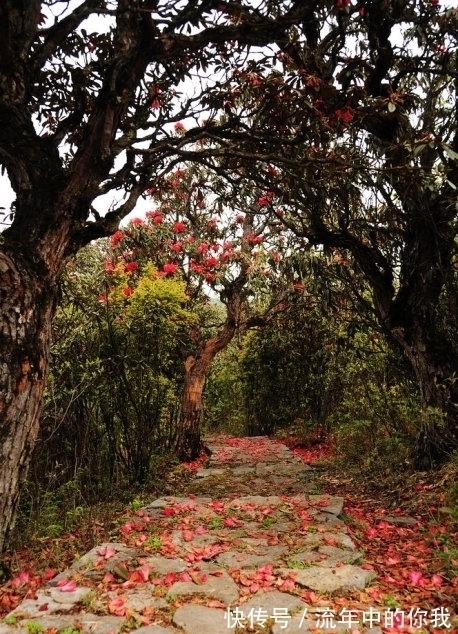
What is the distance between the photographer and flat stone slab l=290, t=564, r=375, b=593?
9.18ft

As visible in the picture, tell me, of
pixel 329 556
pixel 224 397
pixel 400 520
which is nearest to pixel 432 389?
pixel 400 520

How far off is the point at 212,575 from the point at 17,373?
170 cm

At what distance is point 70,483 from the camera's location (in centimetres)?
463

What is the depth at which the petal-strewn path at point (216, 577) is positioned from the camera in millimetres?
2412

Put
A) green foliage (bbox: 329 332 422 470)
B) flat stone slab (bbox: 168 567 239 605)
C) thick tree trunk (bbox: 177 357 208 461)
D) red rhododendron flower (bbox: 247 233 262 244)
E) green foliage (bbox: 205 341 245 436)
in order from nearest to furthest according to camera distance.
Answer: flat stone slab (bbox: 168 567 239 605) → green foliage (bbox: 329 332 422 470) → thick tree trunk (bbox: 177 357 208 461) → red rhododendron flower (bbox: 247 233 262 244) → green foliage (bbox: 205 341 245 436)

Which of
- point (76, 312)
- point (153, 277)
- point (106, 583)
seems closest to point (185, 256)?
point (153, 277)

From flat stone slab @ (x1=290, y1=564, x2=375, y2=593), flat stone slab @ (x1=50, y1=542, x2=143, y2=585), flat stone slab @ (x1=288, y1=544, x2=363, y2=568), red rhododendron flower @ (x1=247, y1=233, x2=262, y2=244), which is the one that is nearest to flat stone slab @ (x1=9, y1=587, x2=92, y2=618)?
flat stone slab @ (x1=50, y1=542, x2=143, y2=585)

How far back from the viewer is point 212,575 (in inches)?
118

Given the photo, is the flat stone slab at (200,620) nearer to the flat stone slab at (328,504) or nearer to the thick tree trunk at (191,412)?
the flat stone slab at (328,504)

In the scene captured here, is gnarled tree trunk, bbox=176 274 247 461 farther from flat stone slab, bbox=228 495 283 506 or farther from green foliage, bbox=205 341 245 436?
green foliage, bbox=205 341 245 436

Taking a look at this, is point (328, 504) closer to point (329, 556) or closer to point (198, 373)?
point (329, 556)

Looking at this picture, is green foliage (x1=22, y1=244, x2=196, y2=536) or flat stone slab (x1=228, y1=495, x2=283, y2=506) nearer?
flat stone slab (x1=228, y1=495, x2=283, y2=506)

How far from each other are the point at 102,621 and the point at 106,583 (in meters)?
0.45

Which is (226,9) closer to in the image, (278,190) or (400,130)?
(278,190)
